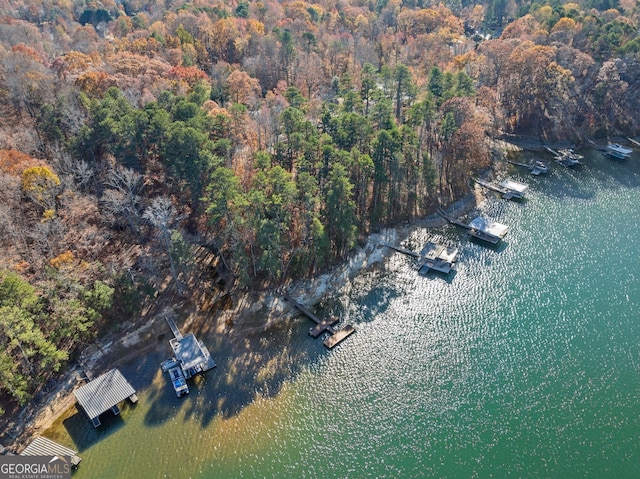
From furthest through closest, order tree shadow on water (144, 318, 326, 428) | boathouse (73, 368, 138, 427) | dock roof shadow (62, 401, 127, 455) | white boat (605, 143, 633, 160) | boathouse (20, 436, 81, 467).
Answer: white boat (605, 143, 633, 160) → tree shadow on water (144, 318, 326, 428) → boathouse (73, 368, 138, 427) → dock roof shadow (62, 401, 127, 455) → boathouse (20, 436, 81, 467)

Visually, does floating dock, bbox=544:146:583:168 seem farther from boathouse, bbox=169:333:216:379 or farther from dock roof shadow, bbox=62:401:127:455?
dock roof shadow, bbox=62:401:127:455

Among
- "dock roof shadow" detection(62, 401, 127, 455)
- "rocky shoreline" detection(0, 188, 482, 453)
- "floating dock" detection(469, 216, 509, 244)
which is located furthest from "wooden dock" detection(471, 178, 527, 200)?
"dock roof shadow" detection(62, 401, 127, 455)

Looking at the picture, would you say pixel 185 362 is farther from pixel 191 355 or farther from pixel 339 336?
pixel 339 336

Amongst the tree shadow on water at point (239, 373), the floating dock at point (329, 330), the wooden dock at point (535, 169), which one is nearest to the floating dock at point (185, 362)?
the tree shadow on water at point (239, 373)

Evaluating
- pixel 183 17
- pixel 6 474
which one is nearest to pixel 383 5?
pixel 183 17

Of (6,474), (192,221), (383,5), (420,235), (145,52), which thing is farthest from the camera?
(383,5)

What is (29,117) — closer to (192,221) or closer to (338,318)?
(192,221)

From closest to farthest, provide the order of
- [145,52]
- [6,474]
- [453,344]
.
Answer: [6,474] < [453,344] < [145,52]

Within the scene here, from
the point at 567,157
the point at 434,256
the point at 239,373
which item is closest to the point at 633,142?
the point at 567,157
